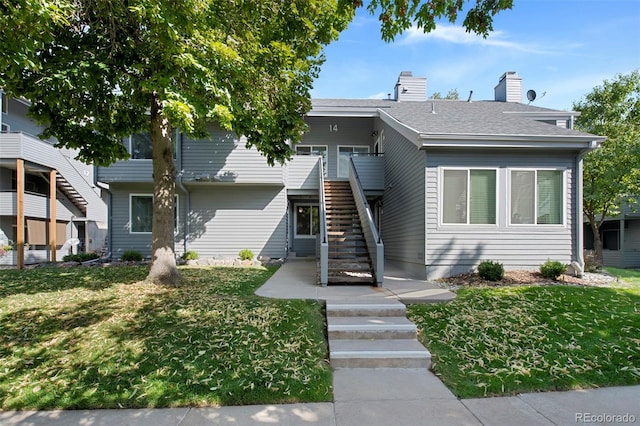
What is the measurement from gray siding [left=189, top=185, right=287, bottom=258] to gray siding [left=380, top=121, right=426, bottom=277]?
3.93 metres

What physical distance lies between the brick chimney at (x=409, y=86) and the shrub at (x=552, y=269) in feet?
35.1

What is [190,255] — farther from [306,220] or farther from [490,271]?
[490,271]

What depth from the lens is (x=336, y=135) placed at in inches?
596

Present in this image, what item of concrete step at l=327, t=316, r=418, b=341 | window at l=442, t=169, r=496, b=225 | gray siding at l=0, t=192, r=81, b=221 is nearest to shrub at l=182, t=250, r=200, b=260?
concrete step at l=327, t=316, r=418, b=341

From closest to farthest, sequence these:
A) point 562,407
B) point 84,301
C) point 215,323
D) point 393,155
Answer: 1. point 562,407
2. point 215,323
3. point 84,301
4. point 393,155

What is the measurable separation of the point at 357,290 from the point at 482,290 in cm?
251

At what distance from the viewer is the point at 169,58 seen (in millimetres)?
5203

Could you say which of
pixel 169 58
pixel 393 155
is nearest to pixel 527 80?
pixel 393 155

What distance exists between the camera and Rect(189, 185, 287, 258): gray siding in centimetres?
1258

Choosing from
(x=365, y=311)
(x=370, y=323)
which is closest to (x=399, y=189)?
(x=365, y=311)

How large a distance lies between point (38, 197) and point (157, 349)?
656 inches

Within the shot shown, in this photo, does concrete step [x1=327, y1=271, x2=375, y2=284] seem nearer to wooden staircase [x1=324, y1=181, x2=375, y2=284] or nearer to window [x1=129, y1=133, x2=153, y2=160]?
wooden staircase [x1=324, y1=181, x2=375, y2=284]

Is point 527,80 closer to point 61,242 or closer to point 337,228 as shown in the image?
point 337,228

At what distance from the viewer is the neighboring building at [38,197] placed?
1391 cm
